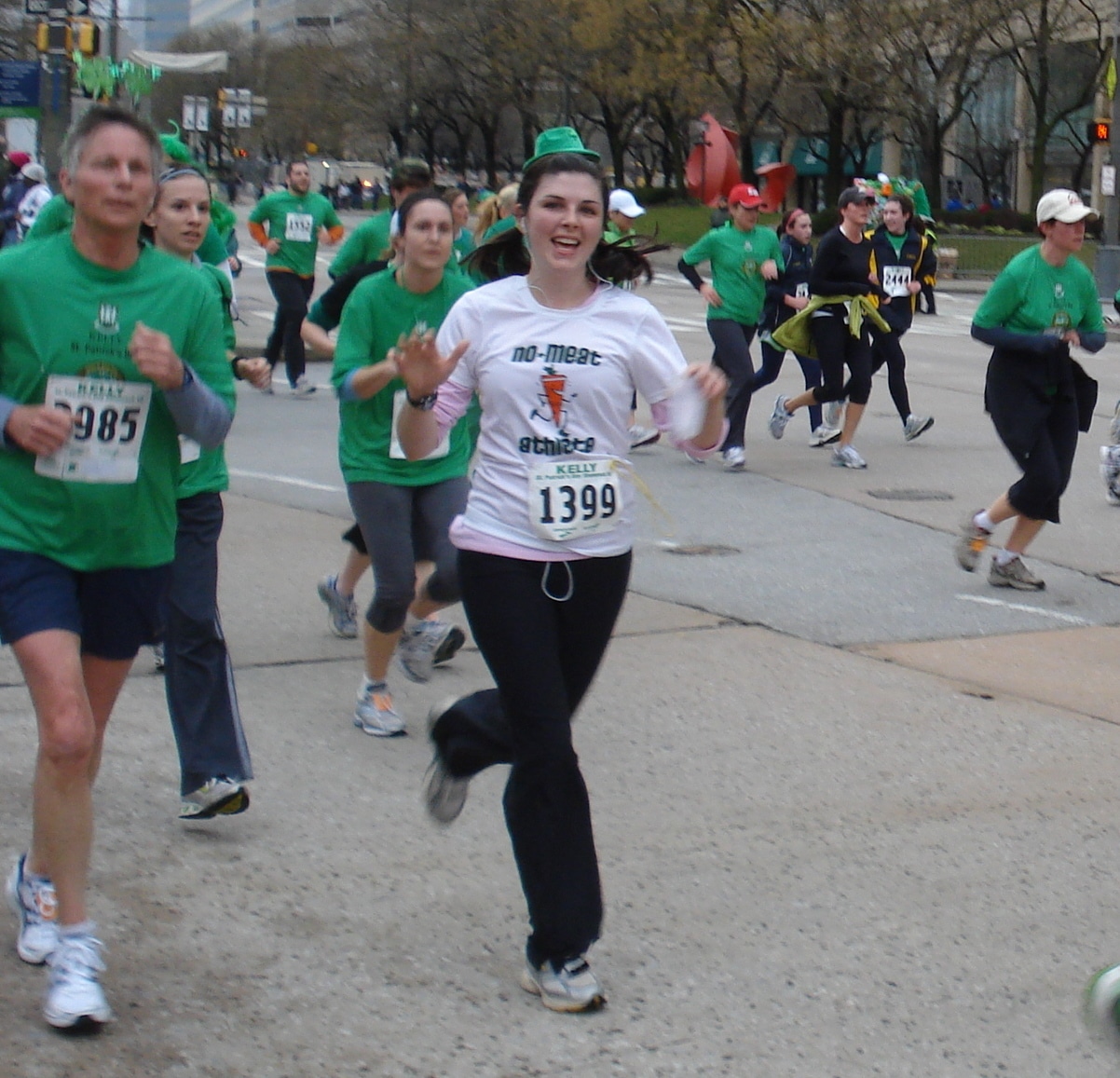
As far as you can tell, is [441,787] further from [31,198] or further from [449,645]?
[31,198]

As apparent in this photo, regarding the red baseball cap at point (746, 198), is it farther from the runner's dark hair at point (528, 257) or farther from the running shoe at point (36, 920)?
the running shoe at point (36, 920)

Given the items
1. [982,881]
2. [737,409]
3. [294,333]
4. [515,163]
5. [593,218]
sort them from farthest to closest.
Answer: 1. [515,163]
2. [294,333]
3. [737,409]
4. [982,881]
5. [593,218]

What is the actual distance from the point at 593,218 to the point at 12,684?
11.4 feet

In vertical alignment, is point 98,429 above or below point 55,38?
below

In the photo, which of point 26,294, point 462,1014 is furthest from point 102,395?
point 462,1014

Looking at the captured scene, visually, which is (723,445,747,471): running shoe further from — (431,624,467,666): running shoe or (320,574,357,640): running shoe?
(431,624,467,666): running shoe

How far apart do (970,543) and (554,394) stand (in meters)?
5.20

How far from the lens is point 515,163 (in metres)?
93.1

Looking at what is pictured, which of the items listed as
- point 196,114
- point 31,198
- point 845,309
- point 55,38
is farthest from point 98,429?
point 196,114

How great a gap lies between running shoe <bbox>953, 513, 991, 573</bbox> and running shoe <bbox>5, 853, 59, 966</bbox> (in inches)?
223

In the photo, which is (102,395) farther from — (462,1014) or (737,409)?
(737,409)

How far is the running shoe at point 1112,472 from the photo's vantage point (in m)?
10.9

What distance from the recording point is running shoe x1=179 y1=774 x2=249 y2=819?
4.92 meters

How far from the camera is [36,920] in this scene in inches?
159
